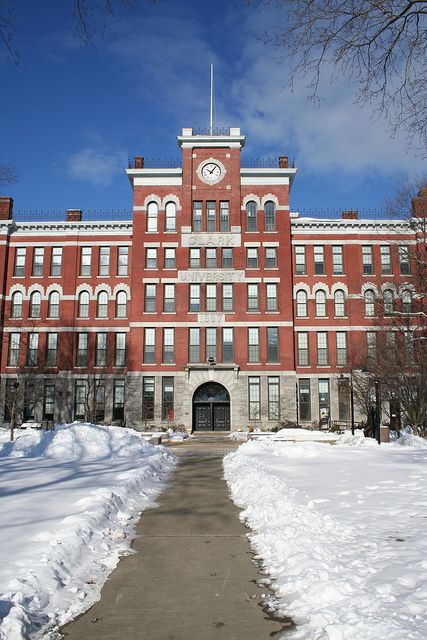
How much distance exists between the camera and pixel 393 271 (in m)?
47.5

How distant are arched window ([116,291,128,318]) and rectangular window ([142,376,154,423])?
6.30m

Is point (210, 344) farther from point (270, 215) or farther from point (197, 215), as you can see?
point (270, 215)

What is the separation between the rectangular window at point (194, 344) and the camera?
44.6 metres

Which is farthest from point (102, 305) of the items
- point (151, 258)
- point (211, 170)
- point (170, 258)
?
point (211, 170)

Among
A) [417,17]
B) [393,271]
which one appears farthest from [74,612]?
[393,271]

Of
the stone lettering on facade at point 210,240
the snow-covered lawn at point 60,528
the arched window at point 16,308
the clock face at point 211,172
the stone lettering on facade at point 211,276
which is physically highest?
the clock face at point 211,172

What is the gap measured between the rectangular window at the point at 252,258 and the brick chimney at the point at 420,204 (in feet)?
47.2

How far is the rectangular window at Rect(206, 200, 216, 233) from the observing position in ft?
152

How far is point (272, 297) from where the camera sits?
45.4 metres

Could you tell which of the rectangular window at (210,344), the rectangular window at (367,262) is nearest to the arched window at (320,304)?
the rectangular window at (367,262)

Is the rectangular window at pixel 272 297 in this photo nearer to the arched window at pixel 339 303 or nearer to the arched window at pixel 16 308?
the arched window at pixel 339 303

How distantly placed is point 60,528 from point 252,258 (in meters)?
39.2

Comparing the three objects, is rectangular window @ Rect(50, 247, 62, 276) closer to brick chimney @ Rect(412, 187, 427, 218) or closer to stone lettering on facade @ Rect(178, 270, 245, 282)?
stone lettering on facade @ Rect(178, 270, 245, 282)

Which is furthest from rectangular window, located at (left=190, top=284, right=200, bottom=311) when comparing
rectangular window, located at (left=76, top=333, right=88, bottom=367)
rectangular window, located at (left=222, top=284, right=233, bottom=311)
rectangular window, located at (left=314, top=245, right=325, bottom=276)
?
rectangular window, located at (left=314, top=245, right=325, bottom=276)
